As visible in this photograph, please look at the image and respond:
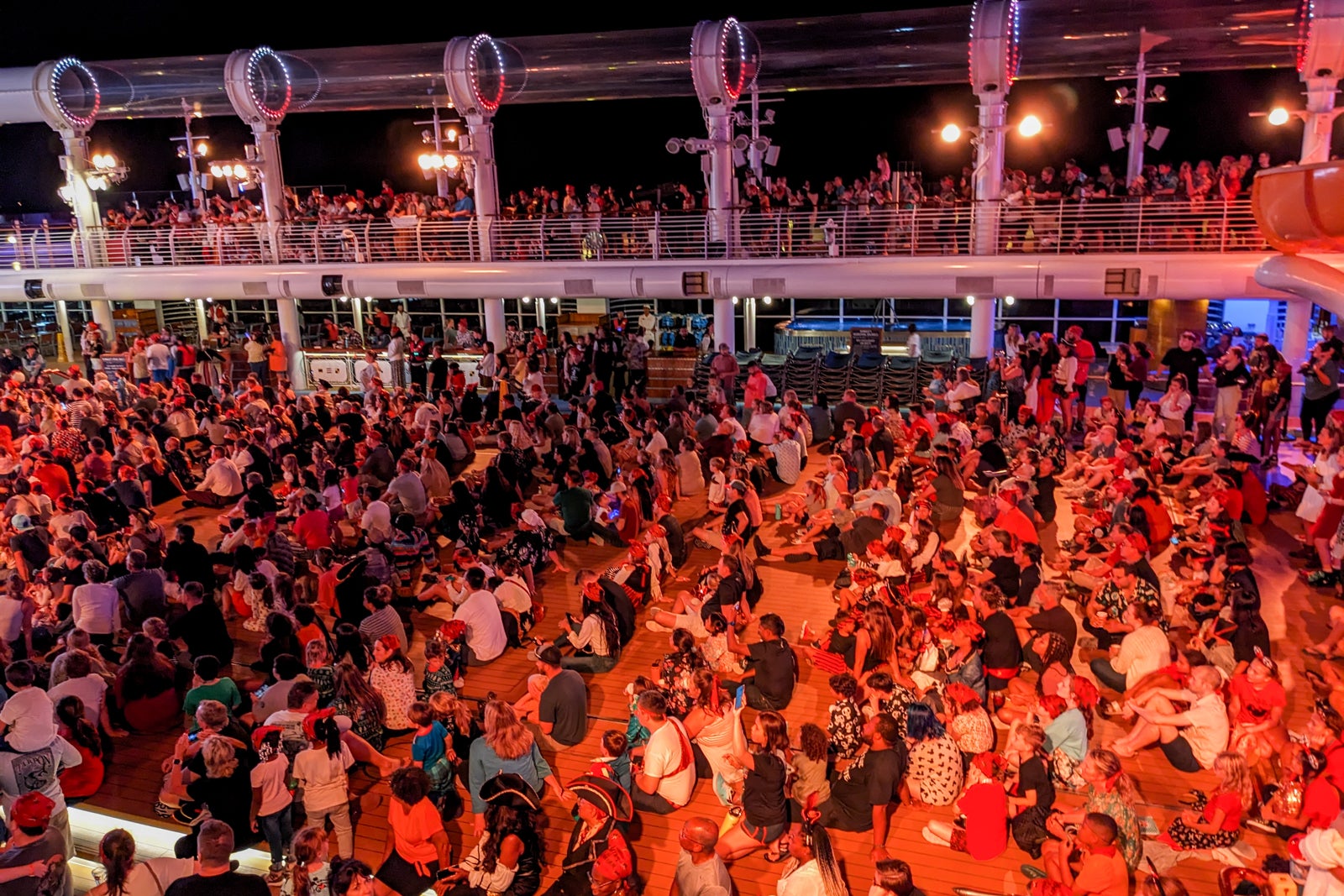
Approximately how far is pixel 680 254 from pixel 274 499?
9.14 metres

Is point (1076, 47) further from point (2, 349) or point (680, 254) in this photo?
point (2, 349)

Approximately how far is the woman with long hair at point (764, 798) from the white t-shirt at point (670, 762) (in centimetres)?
48

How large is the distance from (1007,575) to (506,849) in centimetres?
479

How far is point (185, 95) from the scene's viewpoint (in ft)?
71.5

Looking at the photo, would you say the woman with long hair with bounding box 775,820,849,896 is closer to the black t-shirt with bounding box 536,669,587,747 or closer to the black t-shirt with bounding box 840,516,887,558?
the black t-shirt with bounding box 536,669,587,747

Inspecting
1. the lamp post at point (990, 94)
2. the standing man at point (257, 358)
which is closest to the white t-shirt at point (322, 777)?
the lamp post at point (990, 94)

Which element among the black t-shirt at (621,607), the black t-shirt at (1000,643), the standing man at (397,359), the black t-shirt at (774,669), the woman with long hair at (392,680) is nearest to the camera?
the black t-shirt at (1000,643)

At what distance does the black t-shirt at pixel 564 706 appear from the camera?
7180 mm

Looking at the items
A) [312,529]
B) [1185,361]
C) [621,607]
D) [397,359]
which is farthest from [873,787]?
[397,359]

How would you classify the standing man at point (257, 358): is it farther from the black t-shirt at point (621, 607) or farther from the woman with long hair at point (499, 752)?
the woman with long hair at point (499, 752)

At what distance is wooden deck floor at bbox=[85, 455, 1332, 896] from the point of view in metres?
6.11

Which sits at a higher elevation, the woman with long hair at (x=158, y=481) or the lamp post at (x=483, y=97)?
the lamp post at (x=483, y=97)

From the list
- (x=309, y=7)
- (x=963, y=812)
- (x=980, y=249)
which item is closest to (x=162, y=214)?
(x=309, y=7)

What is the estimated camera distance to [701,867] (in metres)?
5.27
